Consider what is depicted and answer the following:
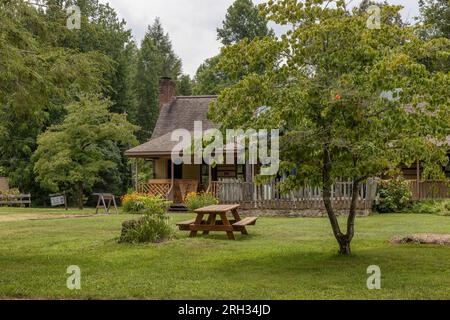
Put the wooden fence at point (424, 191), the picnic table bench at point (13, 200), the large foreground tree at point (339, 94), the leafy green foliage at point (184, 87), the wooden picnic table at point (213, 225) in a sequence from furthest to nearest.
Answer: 1. the leafy green foliage at point (184, 87)
2. the picnic table bench at point (13, 200)
3. the wooden fence at point (424, 191)
4. the wooden picnic table at point (213, 225)
5. the large foreground tree at point (339, 94)

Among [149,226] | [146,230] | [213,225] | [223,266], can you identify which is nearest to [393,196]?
[213,225]

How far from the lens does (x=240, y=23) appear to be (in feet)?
174

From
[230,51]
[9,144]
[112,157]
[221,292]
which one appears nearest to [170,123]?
[112,157]

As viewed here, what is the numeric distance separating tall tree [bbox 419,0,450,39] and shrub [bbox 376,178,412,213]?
23.0m

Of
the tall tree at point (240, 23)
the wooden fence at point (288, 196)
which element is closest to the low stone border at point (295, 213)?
the wooden fence at point (288, 196)

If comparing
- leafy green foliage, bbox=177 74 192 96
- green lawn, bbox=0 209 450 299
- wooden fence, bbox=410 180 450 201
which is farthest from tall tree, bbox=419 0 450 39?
green lawn, bbox=0 209 450 299

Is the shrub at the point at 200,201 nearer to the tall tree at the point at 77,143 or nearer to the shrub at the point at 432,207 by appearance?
the tall tree at the point at 77,143

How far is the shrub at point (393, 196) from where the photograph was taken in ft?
73.6

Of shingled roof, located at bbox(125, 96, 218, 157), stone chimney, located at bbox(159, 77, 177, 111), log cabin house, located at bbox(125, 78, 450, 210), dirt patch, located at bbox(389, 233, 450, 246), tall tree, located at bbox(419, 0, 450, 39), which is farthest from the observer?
tall tree, located at bbox(419, 0, 450, 39)

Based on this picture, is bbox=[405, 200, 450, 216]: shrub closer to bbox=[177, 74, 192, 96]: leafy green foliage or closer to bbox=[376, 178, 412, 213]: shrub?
bbox=[376, 178, 412, 213]: shrub

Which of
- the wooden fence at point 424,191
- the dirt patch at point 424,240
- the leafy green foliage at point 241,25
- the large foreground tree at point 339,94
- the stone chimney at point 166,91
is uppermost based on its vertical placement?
the leafy green foliage at point 241,25

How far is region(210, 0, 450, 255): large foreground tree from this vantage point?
838 cm

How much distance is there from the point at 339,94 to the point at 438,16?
38.9m

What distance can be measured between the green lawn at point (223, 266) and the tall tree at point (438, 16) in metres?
32.3
